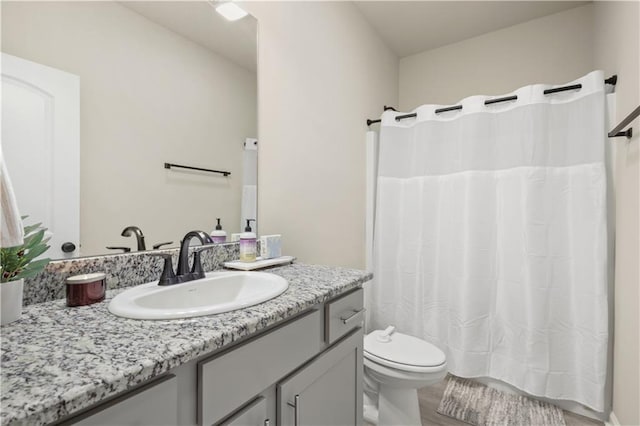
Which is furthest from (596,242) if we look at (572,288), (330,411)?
(330,411)

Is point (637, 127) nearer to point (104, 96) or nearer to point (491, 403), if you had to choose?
point (491, 403)

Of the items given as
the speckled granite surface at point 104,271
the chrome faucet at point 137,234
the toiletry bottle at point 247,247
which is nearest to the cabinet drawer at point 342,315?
the toiletry bottle at point 247,247

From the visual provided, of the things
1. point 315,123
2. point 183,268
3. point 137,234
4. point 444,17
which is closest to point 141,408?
point 183,268

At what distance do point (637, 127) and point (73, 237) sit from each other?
218cm

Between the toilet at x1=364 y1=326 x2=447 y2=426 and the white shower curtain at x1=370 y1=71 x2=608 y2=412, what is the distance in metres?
0.57

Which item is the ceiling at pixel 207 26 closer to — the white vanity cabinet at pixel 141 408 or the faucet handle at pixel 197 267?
the faucet handle at pixel 197 267

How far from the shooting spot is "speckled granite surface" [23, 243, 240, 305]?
82 centimetres

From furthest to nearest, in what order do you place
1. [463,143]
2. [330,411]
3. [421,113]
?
[421,113], [463,143], [330,411]

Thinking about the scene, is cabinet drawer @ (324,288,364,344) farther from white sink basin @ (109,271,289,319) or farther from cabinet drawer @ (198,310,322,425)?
white sink basin @ (109,271,289,319)

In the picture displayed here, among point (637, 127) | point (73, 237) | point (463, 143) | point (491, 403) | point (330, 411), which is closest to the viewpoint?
point (73, 237)

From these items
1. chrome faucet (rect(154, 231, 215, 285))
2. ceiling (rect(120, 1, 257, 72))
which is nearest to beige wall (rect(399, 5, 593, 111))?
ceiling (rect(120, 1, 257, 72))

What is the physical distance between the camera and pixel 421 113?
7.19 ft

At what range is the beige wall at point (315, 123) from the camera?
154cm

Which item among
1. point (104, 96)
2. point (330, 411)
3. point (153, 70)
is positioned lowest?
point (330, 411)
